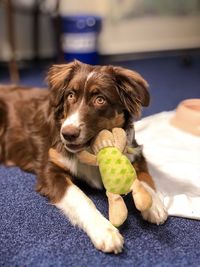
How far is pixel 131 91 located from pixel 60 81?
1.20ft

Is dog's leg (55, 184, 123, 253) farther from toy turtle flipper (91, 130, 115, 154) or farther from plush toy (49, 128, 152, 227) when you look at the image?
toy turtle flipper (91, 130, 115, 154)

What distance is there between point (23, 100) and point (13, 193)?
70 cm

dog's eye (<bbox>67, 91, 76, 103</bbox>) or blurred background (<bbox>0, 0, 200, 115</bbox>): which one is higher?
dog's eye (<bbox>67, 91, 76, 103</bbox>)

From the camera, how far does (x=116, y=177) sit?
5.63ft

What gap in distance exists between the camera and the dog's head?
186cm

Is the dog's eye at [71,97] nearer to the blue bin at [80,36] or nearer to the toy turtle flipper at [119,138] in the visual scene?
the toy turtle flipper at [119,138]

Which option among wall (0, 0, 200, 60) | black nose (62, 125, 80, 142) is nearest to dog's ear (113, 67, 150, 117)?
black nose (62, 125, 80, 142)

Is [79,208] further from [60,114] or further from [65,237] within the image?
[60,114]

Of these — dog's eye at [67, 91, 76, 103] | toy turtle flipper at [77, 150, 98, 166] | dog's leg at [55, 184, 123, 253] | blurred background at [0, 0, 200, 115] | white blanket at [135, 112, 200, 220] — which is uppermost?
→ dog's eye at [67, 91, 76, 103]

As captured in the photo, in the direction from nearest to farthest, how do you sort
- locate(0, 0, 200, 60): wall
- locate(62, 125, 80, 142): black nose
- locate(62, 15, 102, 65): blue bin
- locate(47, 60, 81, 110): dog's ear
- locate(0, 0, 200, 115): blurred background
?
locate(62, 125, 80, 142): black nose, locate(47, 60, 81, 110): dog's ear, locate(0, 0, 200, 115): blurred background, locate(62, 15, 102, 65): blue bin, locate(0, 0, 200, 60): wall

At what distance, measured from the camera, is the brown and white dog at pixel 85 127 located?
5.89ft

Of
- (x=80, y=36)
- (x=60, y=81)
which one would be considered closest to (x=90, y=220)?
(x=60, y=81)

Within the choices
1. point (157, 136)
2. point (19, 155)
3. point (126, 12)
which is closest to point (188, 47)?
point (126, 12)

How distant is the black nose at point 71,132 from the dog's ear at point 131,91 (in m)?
0.32
